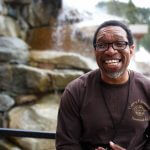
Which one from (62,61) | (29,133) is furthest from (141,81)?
(62,61)

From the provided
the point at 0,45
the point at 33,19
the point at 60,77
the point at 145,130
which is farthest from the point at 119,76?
the point at 33,19

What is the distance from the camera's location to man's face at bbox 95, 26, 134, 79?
6.59 ft

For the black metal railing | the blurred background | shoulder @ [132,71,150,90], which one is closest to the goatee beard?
shoulder @ [132,71,150,90]

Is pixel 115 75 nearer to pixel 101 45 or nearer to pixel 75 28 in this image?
pixel 101 45

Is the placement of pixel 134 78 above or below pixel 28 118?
above

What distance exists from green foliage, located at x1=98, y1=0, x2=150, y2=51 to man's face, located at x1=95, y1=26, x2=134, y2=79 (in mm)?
10531

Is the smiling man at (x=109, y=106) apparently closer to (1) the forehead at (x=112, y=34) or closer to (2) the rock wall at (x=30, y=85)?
(1) the forehead at (x=112, y=34)

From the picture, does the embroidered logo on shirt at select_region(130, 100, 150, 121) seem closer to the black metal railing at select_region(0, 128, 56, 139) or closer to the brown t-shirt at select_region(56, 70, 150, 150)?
the brown t-shirt at select_region(56, 70, 150, 150)

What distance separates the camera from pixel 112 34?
2016 millimetres

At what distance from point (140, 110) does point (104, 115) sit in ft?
0.65

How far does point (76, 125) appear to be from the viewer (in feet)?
6.63

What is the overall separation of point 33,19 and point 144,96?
796cm

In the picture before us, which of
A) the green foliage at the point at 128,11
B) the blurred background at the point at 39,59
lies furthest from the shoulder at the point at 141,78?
the green foliage at the point at 128,11

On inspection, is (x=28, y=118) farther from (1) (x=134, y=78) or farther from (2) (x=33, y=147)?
(1) (x=134, y=78)
